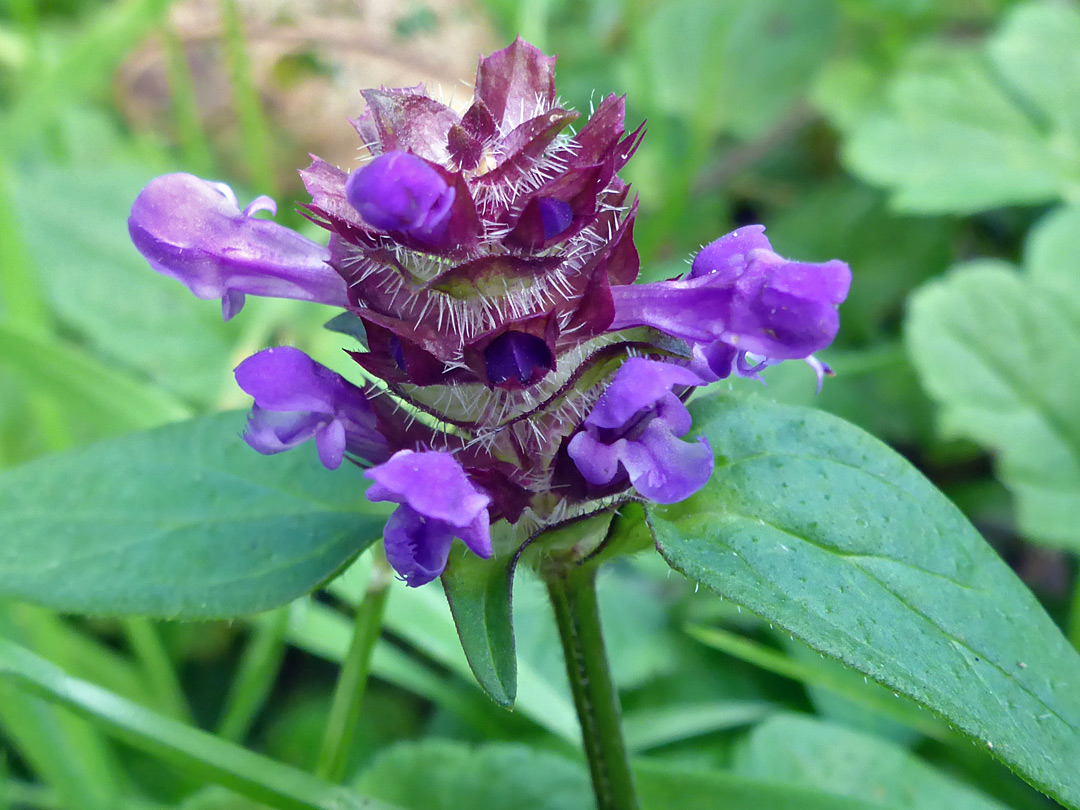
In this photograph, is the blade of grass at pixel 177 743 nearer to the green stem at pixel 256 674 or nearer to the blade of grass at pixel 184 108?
the green stem at pixel 256 674

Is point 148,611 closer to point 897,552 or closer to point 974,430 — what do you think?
point 897,552

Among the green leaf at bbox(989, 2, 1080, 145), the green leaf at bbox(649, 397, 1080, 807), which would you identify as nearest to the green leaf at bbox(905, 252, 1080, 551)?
the green leaf at bbox(989, 2, 1080, 145)

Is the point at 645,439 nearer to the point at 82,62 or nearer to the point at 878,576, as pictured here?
the point at 878,576

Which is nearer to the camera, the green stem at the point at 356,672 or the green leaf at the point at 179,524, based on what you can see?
the green leaf at the point at 179,524

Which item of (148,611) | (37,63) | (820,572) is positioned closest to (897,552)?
(820,572)

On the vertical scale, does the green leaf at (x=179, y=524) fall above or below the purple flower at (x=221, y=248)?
below

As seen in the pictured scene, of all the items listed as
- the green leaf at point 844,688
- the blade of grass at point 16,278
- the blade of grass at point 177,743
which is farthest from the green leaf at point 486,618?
the blade of grass at point 16,278

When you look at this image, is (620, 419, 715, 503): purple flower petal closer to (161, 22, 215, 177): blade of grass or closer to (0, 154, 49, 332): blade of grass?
(0, 154, 49, 332): blade of grass

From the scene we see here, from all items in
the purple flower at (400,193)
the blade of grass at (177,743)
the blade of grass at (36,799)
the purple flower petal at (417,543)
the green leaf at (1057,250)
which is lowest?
the blade of grass at (36,799)
